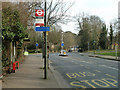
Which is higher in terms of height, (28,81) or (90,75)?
(28,81)

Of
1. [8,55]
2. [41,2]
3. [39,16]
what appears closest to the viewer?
[39,16]

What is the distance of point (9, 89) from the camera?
23.8ft

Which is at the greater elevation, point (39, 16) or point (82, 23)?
point (82, 23)

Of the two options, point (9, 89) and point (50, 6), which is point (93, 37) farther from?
point (9, 89)

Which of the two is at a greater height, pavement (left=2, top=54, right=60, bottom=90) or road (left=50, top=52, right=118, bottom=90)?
pavement (left=2, top=54, right=60, bottom=90)

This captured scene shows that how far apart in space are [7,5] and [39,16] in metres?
2.05

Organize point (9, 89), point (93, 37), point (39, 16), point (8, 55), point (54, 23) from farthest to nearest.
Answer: point (93, 37) < point (54, 23) < point (8, 55) < point (39, 16) < point (9, 89)

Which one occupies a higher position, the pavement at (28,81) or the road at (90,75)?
the pavement at (28,81)

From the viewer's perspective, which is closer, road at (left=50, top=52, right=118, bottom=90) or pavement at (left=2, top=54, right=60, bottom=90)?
pavement at (left=2, top=54, right=60, bottom=90)

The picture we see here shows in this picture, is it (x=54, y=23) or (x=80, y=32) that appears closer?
(x=54, y=23)

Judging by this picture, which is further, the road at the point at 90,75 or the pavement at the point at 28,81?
the road at the point at 90,75

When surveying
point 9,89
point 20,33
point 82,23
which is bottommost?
point 9,89

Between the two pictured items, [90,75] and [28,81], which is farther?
[90,75]

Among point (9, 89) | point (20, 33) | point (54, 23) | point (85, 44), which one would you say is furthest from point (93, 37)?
point (9, 89)
